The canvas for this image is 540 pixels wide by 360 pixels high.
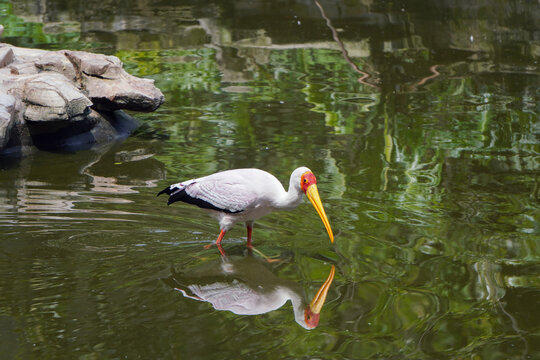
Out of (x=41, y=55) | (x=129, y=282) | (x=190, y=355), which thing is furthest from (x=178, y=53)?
(x=190, y=355)

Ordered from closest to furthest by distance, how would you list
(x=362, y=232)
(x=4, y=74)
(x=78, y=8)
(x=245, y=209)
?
(x=245, y=209), (x=362, y=232), (x=4, y=74), (x=78, y=8)

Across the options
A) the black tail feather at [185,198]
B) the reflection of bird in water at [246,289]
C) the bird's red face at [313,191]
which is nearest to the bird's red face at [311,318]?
the reflection of bird in water at [246,289]

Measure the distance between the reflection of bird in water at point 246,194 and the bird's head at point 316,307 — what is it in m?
0.38

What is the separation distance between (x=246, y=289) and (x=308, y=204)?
1670mm

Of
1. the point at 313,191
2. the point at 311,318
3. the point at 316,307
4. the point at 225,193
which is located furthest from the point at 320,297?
the point at 225,193

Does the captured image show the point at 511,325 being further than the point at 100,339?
Yes

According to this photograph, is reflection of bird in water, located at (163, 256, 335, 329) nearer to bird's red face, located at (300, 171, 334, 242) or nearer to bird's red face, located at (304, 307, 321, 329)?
bird's red face, located at (304, 307, 321, 329)

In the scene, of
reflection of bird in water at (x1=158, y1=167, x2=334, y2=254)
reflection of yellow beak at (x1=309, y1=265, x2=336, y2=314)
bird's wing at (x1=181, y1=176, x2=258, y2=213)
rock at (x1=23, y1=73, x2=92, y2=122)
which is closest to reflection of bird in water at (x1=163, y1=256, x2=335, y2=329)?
reflection of yellow beak at (x1=309, y1=265, x2=336, y2=314)

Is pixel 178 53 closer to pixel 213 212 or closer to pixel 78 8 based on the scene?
pixel 78 8

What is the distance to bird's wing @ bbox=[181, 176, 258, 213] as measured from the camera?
19.4 ft

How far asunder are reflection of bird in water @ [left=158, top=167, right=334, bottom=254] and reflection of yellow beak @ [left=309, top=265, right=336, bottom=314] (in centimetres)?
34

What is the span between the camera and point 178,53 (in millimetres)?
13062

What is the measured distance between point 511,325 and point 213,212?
8.05 feet

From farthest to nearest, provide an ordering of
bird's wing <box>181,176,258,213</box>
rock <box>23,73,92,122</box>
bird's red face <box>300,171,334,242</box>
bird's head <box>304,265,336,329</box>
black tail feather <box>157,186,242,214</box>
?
1. rock <box>23,73,92,122</box>
2. black tail feather <box>157,186,242,214</box>
3. bird's wing <box>181,176,258,213</box>
4. bird's red face <box>300,171,334,242</box>
5. bird's head <box>304,265,336,329</box>
